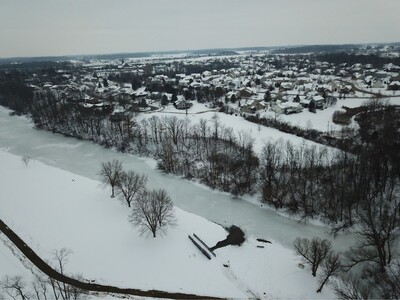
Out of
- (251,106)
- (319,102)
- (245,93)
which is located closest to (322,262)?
(251,106)

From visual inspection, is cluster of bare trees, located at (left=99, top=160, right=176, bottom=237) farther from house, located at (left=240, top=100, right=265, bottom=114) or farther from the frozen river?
house, located at (left=240, top=100, right=265, bottom=114)

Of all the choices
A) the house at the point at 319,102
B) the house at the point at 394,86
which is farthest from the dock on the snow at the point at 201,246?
the house at the point at 394,86

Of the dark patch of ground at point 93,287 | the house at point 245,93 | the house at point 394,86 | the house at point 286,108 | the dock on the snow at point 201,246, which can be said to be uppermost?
the house at point 394,86

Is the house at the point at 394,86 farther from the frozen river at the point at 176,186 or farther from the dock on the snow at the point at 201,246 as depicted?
the dock on the snow at the point at 201,246

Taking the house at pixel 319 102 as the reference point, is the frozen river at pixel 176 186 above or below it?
below

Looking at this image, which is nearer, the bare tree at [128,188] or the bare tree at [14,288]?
the bare tree at [14,288]

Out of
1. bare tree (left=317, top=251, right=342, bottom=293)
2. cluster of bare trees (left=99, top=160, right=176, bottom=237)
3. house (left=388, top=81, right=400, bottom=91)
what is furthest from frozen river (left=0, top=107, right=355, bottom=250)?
house (left=388, top=81, right=400, bottom=91)

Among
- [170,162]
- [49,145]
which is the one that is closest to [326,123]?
[170,162]
